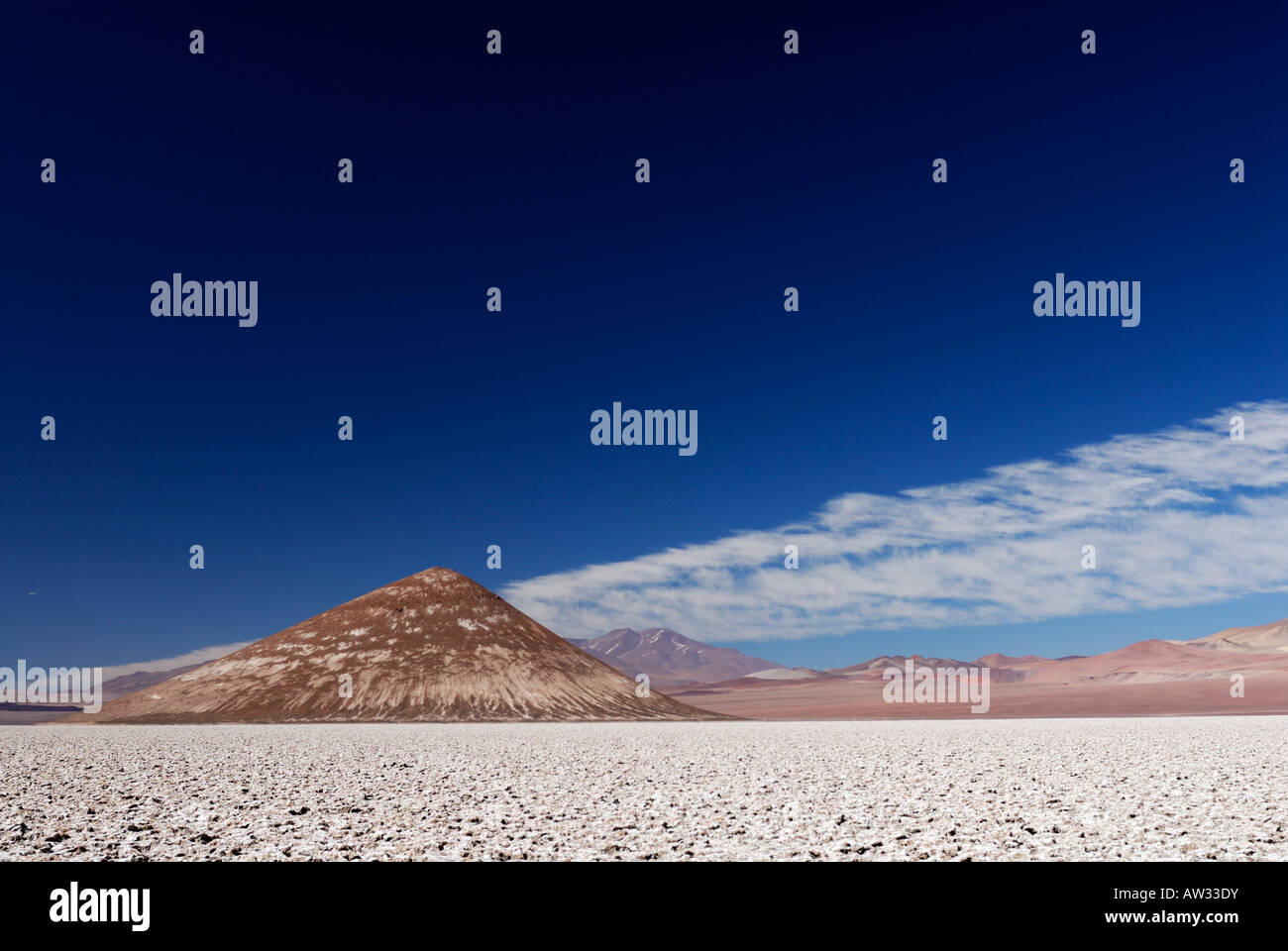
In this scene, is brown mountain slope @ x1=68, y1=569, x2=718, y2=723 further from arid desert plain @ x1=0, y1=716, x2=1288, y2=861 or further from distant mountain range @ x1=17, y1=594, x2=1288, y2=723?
arid desert plain @ x1=0, y1=716, x2=1288, y2=861

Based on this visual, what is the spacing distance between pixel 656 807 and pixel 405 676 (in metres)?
97.0

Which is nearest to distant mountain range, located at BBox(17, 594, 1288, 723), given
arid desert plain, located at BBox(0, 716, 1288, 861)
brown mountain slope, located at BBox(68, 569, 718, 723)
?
brown mountain slope, located at BBox(68, 569, 718, 723)

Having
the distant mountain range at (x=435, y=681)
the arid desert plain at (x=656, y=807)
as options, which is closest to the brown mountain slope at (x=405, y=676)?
the distant mountain range at (x=435, y=681)

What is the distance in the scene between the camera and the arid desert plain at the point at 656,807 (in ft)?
47.1

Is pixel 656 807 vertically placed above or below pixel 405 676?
above

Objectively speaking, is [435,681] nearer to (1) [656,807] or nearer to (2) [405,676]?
(2) [405,676]

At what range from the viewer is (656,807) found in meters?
19.3

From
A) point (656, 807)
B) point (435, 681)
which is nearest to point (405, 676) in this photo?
point (435, 681)

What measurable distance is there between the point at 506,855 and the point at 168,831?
24.2ft

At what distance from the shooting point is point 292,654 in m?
118

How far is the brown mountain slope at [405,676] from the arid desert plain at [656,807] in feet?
231

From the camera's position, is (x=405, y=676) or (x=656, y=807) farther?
(x=405, y=676)

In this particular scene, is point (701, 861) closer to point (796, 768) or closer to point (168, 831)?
point (168, 831)

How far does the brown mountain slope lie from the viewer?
10238 centimetres
